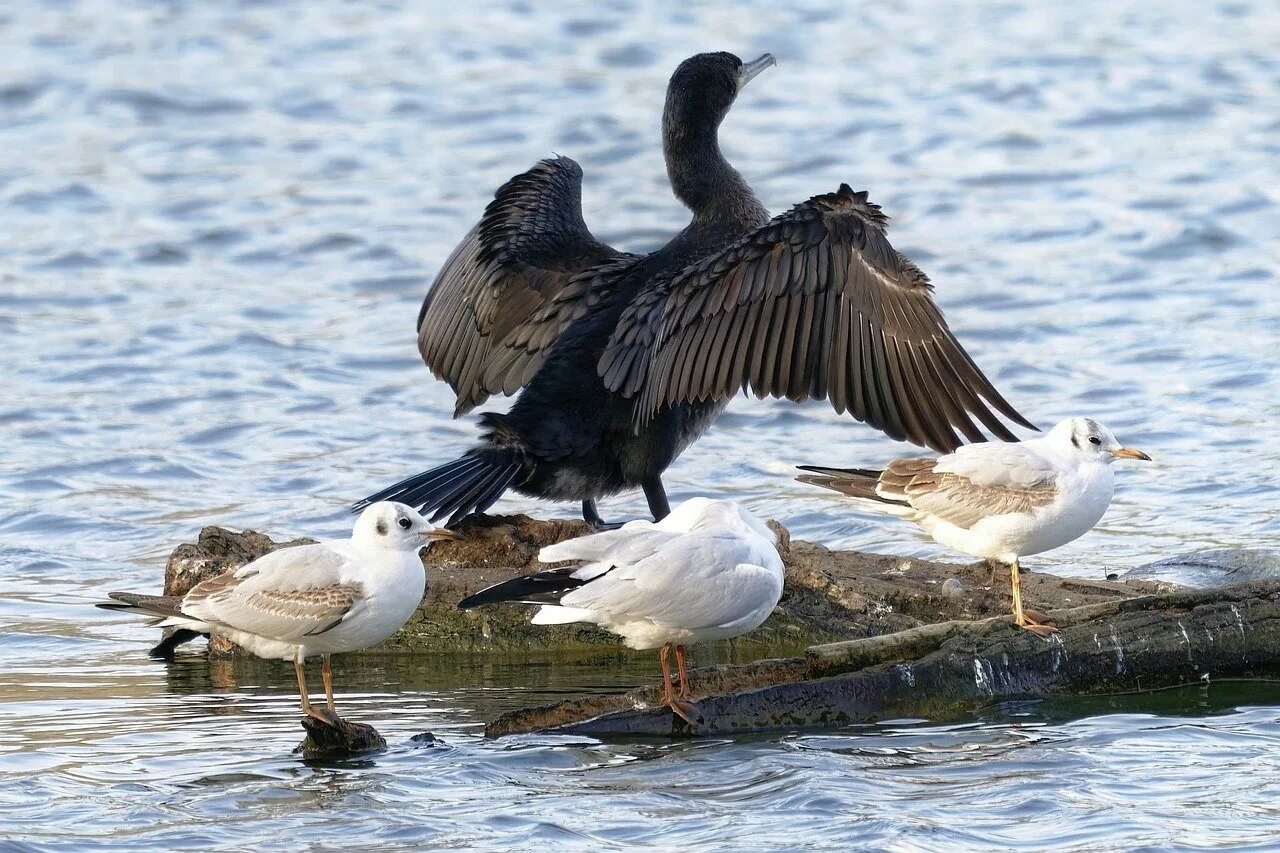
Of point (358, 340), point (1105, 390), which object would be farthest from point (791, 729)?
point (358, 340)

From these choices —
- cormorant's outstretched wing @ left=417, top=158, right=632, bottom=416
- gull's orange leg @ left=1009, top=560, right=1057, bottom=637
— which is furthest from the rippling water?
cormorant's outstretched wing @ left=417, top=158, right=632, bottom=416

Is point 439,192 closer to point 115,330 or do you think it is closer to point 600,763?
point 115,330

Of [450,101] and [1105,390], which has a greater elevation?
[450,101]

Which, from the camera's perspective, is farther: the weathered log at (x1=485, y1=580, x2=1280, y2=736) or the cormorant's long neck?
the cormorant's long neck

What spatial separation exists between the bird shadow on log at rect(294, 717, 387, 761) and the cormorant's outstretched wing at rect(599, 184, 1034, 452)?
91.5 inches

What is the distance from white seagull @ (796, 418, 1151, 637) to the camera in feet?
21.9

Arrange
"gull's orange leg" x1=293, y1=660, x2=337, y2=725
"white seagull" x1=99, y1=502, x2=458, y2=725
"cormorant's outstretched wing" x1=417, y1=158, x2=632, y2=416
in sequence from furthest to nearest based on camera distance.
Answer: "cormorant's outstretched wing" x1=417, y1=158, x2=632, y2=416 < "white seagull" x1=99, y1=502, x2=458, y2=725 < "gull's orange leg" x1=293, y1=660, x2=337, y2=725

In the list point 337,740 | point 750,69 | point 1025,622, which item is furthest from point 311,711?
point 750,69

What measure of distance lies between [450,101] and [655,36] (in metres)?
2.41

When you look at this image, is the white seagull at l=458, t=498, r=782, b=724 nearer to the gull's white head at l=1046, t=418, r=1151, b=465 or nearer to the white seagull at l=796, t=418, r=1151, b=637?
the white seagull at l=796, t=418, r=1151, b=637

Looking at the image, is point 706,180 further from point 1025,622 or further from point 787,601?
point 1025,622

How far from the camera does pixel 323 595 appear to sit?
6.04 meters

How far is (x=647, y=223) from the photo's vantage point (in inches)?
631

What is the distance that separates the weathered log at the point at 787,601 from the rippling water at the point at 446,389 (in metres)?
0.18
